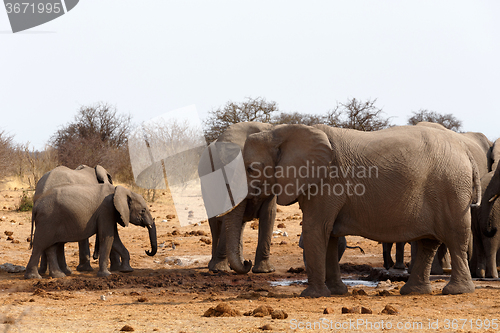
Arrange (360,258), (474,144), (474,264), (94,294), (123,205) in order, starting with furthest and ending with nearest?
(360,258), (474,144), (123,205), (474,264), (94,294)

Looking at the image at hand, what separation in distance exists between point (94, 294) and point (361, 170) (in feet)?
13.4

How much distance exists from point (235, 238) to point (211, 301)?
1339mm

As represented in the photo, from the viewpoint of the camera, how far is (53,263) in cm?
905

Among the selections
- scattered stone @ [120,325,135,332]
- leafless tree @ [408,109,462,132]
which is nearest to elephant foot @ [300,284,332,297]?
scattered stone @ [120,325,135,332]

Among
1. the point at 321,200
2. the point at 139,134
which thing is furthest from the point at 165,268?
the point at 139,134

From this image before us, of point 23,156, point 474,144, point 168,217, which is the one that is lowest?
point 168,217

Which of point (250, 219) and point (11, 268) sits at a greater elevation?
point (250, 219)

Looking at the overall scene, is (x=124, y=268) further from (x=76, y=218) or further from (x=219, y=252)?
(x=219, y=252)

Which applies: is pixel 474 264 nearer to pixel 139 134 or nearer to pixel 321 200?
pixel 321 200

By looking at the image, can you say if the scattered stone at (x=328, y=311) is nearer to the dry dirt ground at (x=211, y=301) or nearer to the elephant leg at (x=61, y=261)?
the dry dirt ground at (x=211, y=301)

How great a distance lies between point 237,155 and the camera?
9.25 meters

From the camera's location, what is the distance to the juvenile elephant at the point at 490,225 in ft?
27.0

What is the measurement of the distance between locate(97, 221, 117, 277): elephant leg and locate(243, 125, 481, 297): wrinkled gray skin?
3.73 m

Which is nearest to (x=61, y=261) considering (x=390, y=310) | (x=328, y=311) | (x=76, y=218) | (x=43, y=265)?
(x=43, y=265)
